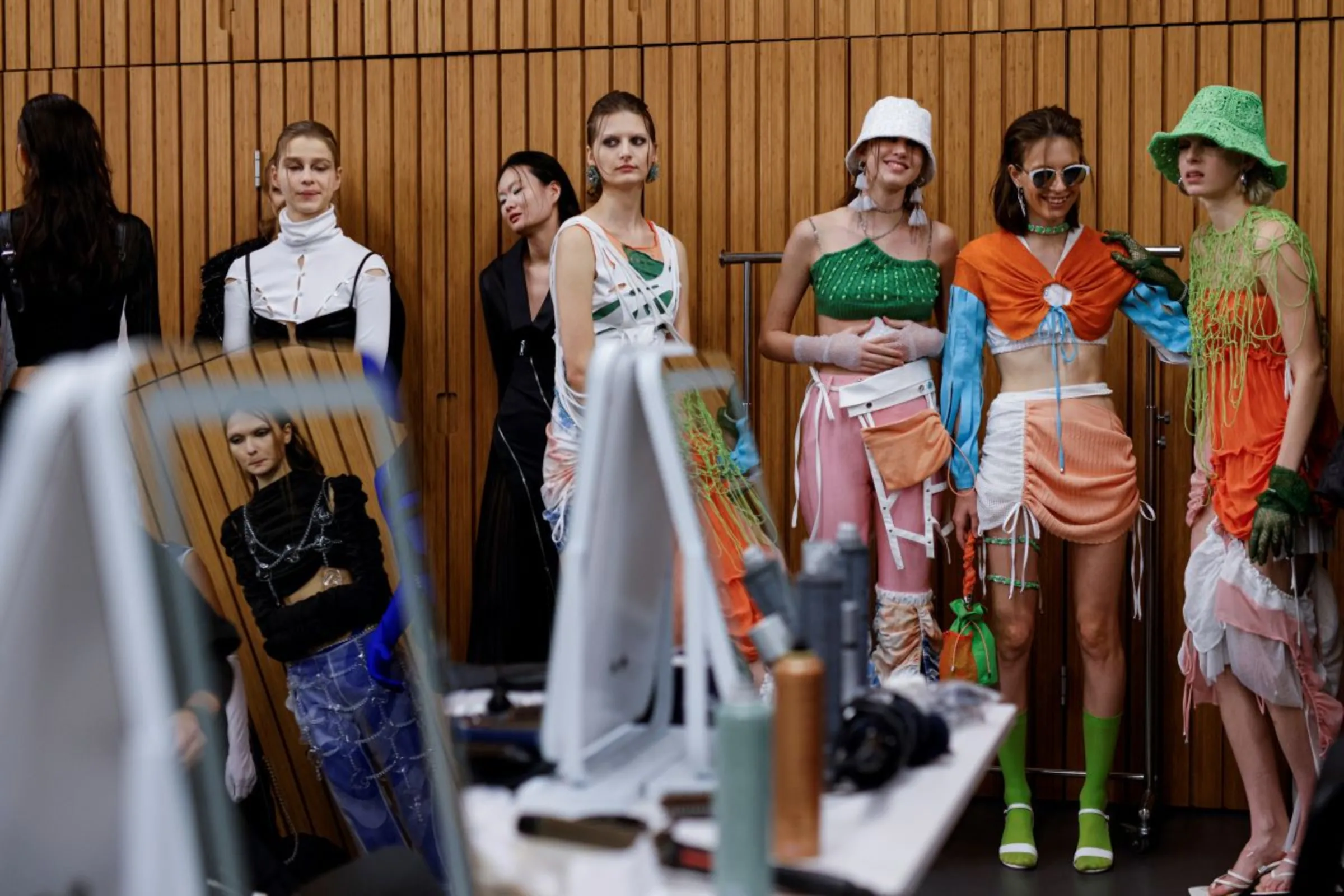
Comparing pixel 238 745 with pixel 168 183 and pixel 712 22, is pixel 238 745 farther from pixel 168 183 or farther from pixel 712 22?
pixel 168 183

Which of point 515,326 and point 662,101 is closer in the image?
point 515,326

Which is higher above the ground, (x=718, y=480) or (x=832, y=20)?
(x=832, y=20)

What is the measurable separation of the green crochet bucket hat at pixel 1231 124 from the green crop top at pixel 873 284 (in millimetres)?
693

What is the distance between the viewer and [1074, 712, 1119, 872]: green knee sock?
396 cm

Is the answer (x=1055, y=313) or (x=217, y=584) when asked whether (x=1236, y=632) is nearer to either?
(x=1055, y=313)

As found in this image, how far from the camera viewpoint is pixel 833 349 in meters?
3.98

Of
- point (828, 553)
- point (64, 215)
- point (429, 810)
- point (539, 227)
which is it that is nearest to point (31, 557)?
point (429, 810)

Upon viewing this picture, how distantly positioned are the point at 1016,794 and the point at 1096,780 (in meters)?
0.21

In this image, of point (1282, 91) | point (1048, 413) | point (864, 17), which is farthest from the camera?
point (864, 17)

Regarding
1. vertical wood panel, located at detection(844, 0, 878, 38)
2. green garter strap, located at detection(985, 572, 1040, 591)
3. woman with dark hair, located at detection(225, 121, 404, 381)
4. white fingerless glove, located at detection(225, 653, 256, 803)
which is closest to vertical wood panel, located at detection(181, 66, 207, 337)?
woman with dark hair, located at detection(225, 121, 404, 381)

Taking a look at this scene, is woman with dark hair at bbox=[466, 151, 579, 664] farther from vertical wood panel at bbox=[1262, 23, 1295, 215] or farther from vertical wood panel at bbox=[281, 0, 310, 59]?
vertical wood panel at bbox=[1262, 23, 1295, 215]

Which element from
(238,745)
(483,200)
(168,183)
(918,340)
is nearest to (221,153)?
(168,183)

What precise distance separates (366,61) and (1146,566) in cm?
295

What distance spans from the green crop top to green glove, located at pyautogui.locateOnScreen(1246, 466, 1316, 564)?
0.98m
